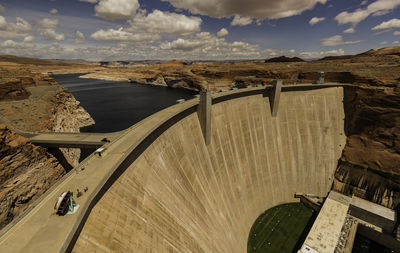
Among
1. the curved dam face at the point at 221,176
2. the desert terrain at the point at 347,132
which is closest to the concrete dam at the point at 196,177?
the curved dam face at the point at 221,176

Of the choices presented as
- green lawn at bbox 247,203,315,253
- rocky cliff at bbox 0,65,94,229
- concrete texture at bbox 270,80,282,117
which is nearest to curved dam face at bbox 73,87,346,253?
concrete texture at bbox 270,80,282,117

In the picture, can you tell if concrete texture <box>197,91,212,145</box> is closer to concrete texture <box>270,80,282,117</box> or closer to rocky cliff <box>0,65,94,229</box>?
concrete texture <box>270,80,282,117</box>

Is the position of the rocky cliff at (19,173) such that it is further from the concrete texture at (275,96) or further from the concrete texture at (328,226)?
the concrete texture at (275,96)

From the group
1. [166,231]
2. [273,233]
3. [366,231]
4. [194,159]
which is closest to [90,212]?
[166,231]

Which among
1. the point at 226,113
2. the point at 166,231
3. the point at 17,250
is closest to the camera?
the point at 17,250

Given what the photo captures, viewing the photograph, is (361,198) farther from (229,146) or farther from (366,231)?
(229,146)
